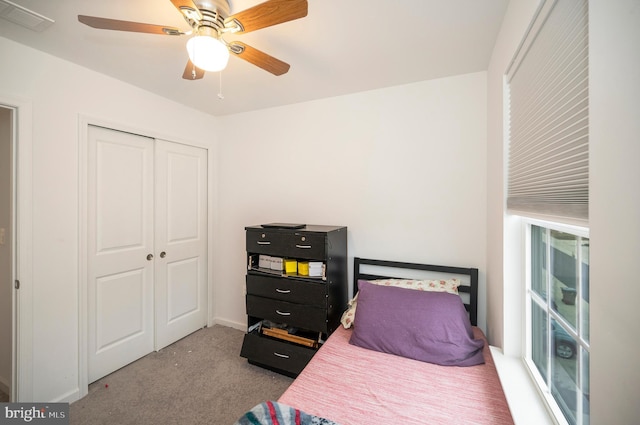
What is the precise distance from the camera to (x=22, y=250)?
Result: 5.29 feet

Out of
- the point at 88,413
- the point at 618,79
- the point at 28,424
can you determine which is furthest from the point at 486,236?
the point at 28,424

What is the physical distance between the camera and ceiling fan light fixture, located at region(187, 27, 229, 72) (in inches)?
44.2

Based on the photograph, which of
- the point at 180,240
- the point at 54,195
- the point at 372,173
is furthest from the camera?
the point at 180,240

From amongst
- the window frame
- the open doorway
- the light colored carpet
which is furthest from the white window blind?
the open doorway

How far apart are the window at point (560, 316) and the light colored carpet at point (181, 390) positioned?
66.4 inches

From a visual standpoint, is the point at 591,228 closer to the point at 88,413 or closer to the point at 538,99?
the point at 538,99

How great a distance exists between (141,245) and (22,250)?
77 cm

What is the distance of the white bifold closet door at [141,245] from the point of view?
2.04 meters

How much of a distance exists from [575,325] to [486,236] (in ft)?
3.52

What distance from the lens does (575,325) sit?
905 millimetres

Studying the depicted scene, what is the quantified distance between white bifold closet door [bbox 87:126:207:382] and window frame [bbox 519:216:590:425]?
2.89 meters

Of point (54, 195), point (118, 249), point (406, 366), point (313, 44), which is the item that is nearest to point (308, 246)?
point (406, 366)

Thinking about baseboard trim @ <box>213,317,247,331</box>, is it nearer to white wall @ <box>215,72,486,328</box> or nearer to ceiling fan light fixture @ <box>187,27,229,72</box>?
white wall @ <box>215,72,486,328</box>

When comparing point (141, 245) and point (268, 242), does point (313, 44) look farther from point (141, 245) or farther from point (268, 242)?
point (141, 245)
